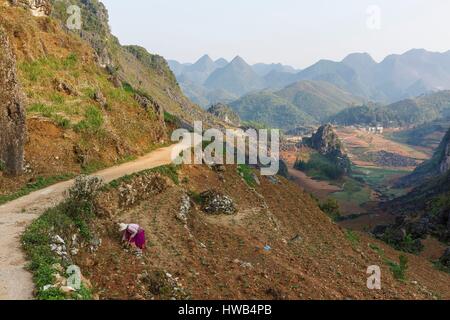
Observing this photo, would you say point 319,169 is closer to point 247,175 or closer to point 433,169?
point 433,169

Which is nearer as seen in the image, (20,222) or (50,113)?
(20,222)

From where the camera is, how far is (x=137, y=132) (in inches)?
1367

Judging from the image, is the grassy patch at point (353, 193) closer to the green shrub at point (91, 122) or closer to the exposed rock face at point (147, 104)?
the exposed rock face at point (147, 104)

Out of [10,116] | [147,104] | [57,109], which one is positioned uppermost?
[147,104]

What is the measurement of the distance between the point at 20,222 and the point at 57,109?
15273 millimetres

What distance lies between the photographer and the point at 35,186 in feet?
70.8

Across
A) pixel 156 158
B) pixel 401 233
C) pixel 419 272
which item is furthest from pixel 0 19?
pixel 401 233

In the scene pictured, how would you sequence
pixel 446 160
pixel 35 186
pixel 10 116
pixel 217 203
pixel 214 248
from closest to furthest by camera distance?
pixel 214 248, pixel 35 186, pixel 10 116, pixel 217 203, pixel 446 160

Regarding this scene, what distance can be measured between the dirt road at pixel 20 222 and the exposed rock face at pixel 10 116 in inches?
114

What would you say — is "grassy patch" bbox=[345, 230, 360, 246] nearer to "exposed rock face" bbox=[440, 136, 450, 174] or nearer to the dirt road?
the dirt road

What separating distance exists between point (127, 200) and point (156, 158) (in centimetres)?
979

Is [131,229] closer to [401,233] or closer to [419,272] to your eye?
[419,272]

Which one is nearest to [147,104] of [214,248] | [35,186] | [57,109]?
[57,109]

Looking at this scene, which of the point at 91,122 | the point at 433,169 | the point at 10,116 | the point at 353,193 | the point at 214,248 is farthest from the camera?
the point at 433,169
